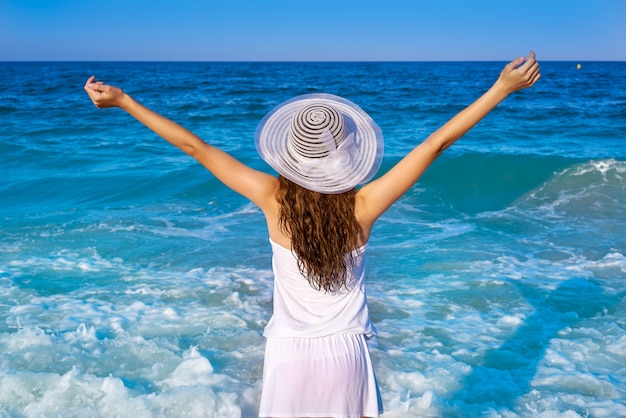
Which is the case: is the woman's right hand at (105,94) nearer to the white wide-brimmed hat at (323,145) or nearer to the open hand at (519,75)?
the white wide-brimmed hat at (323,145)

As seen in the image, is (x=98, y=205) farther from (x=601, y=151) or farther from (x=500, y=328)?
(x=601, y=151)

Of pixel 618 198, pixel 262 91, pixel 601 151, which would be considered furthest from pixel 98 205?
pixel 262 91

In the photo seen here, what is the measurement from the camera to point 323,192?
203 cm

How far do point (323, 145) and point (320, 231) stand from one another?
0.29 meters

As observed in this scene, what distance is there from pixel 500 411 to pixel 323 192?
109 inches

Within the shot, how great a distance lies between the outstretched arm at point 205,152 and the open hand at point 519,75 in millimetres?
784

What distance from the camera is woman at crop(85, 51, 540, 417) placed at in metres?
2.02

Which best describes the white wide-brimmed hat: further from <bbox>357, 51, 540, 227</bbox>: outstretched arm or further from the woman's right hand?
the woman's right hand

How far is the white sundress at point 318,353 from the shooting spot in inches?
82.3

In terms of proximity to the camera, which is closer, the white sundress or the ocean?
the white sundress

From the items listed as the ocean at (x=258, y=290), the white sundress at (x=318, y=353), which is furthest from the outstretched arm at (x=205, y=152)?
the ocean at (x=258, y=290)

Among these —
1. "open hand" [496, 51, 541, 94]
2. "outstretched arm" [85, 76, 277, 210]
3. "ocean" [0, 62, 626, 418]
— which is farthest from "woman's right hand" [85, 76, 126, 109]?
"ocean" [0, 62, 626, 418]

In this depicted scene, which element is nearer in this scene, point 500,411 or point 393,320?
point 500,411

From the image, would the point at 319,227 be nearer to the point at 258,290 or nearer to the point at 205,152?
the point at 205,152
